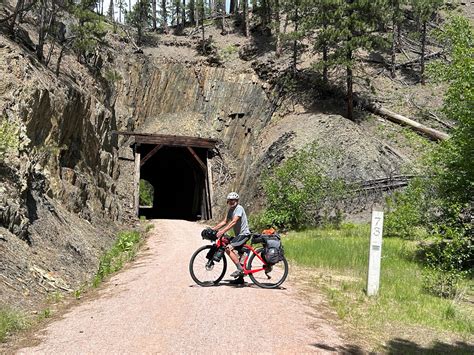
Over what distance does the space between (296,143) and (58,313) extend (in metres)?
20.2

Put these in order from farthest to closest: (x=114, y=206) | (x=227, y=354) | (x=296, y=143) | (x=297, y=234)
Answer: (x=296, y=143), (x=114, y=206), (x=297, y=234), (x=227, y=354)

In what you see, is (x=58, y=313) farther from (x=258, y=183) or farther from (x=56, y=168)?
(x=258, y=183)

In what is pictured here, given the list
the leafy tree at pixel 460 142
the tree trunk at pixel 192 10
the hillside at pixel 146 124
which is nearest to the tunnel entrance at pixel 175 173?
the hillside at pixel 146 124

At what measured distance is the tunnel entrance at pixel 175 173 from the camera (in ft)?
96.0

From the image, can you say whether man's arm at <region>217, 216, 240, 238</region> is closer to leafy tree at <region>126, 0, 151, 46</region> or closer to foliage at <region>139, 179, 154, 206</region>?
leafy tree at <region>126, 0, 151, 46</region>

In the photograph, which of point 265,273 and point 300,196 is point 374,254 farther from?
point 300,196

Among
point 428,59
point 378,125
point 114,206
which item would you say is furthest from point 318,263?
point 428,59

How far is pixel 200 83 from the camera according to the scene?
36562mm

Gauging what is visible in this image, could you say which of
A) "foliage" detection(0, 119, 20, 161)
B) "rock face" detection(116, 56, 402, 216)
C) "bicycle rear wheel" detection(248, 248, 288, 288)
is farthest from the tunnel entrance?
"bicycle rear wheel" detection(248, 248, 288, 288)

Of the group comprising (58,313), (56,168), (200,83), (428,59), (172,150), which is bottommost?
(58,313)

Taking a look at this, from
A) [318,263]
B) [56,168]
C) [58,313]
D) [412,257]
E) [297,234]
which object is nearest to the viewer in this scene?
[58,313]

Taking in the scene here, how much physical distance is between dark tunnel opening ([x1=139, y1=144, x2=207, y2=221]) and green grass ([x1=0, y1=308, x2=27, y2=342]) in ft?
83.0

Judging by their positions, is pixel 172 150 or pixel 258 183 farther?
pixel 172 150

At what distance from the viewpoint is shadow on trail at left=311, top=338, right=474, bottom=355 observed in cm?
533
